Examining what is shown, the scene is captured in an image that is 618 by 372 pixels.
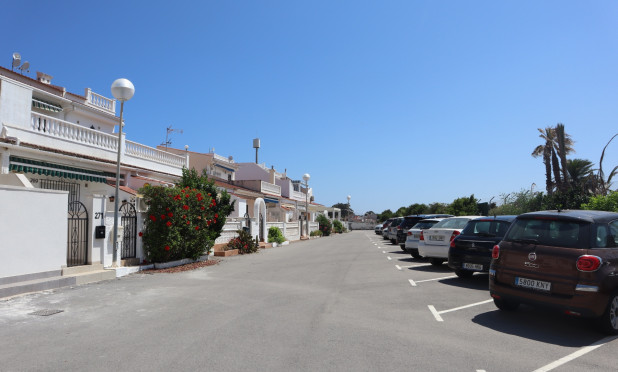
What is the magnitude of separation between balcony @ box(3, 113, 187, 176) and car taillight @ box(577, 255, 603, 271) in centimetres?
1445

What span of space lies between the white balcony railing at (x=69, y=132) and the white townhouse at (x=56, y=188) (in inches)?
1.3

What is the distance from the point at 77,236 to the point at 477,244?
415 inches

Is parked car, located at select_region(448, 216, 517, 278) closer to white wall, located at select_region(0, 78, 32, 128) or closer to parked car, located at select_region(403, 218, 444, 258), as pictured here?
parked car, located at select_region(403, 218, 444, 258)

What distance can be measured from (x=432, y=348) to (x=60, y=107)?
66.2 feet

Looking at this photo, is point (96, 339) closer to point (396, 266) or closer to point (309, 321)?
point (309, 321)

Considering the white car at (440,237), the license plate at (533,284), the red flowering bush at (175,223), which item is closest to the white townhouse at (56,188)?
the red flowering bush at (175,223)

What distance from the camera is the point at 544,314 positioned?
7.22 meters

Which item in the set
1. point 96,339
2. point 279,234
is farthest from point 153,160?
point 96,339

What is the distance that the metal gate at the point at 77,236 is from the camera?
1102cm

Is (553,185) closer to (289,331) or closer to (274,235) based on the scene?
(274,235)

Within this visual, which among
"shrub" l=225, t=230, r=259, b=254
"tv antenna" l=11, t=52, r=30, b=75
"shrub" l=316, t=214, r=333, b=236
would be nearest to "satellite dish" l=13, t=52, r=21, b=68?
"tv antenna" l=11, t=52, r=30, b=75

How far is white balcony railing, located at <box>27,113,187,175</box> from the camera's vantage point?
13.5 meters

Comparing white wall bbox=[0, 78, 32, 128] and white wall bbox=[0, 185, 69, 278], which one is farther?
white wall bbox=[0, 78, 32, 128]

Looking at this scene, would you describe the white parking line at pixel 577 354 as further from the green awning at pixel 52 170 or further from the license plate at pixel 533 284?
the green awning at pixel 52 170
